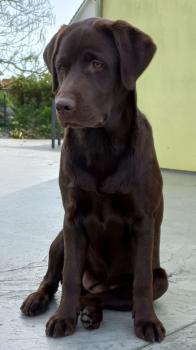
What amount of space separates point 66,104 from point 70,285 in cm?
81

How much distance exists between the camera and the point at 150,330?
2.63m

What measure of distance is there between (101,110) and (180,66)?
7032 millimetres

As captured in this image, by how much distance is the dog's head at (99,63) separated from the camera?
2.50m

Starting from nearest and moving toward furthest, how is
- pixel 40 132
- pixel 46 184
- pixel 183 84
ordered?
pixel 46 184, pixel 183 84, pixel 40 132

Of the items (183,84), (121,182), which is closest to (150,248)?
(121,182)

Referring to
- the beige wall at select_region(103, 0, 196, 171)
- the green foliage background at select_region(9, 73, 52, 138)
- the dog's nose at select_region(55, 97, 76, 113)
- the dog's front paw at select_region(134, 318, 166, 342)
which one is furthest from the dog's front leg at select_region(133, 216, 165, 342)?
the green foliage background at select_region(9, 73, 52, 138)

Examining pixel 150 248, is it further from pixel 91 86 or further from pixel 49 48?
pixel 49 48

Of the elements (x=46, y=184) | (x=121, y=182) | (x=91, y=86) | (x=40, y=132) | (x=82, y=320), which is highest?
(x=91, y=86)

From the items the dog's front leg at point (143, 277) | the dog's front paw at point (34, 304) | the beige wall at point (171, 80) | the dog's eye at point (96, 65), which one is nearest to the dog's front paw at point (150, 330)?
the dog's front leg at point (143, 277)

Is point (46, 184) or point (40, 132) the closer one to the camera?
point (46, 184)

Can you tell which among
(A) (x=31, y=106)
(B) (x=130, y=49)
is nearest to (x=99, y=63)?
(B) (x=130, y=49)

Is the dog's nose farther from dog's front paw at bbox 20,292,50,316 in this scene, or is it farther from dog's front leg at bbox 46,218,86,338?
dog's front paw at bbox 20,292,50,316

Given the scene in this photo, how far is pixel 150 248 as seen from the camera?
8.88 feet

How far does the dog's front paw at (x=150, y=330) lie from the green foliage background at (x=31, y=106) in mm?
19831
